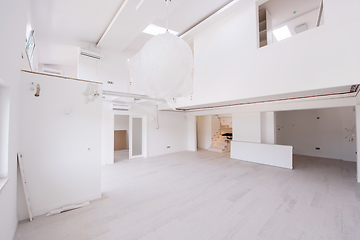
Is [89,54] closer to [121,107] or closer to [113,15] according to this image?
[113,15]

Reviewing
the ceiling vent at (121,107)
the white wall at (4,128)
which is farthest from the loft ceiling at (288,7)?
the white wall at (4,128)

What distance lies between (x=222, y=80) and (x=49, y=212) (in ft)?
15.3

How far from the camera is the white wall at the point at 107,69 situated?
5277 mm

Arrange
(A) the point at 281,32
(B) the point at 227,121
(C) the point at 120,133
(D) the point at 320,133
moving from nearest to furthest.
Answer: (A) the point at 281,32 → (D) the point at 320,133 → (C) the point at 120,133 → (B) the point at 227,121

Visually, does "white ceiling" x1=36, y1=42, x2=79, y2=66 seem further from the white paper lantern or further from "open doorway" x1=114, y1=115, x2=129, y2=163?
the white paper lantern

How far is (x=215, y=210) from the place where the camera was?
263 centimetres

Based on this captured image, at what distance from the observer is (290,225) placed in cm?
224

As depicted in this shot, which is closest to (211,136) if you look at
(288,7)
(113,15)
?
(288,7)

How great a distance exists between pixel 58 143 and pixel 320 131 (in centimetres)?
997

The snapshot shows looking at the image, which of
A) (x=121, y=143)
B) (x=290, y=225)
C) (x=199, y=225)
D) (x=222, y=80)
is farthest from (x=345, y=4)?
(x=121, y=143)

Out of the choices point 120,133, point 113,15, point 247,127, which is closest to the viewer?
point 113,15

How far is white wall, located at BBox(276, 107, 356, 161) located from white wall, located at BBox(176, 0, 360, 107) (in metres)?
5.75

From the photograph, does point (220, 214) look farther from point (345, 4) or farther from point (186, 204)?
point (345, 4)

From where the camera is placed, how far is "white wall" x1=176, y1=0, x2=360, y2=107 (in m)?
2.45
